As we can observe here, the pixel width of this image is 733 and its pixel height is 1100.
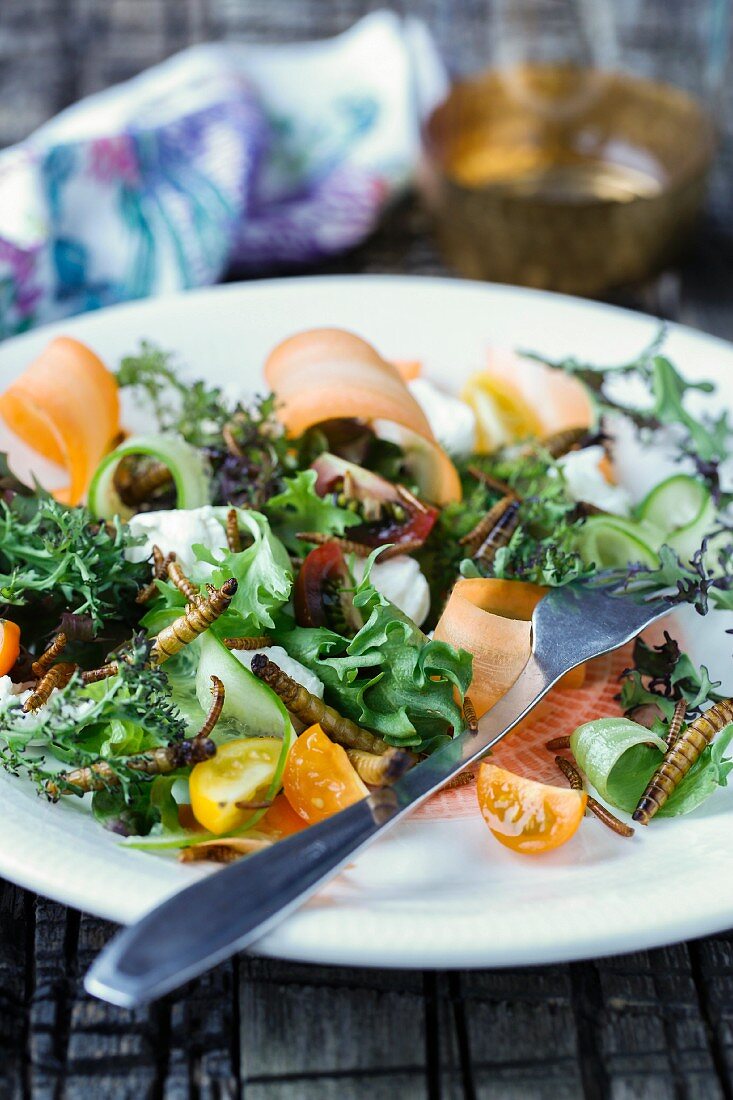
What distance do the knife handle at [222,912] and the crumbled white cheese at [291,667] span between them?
373 mm

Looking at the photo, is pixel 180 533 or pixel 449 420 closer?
pixel 180 533

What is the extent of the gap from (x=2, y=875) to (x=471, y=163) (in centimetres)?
318

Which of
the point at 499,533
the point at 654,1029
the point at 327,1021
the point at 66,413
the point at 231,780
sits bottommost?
the point at 654,1029

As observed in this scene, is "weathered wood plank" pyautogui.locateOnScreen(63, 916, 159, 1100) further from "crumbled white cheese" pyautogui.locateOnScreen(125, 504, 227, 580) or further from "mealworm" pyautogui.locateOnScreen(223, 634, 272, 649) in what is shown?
"crumbled white cheese" pyautogui.locateOnScreen(125, 504, 227, 580)

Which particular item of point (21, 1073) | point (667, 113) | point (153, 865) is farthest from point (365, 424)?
point (667, 113)

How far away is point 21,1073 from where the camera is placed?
173 centimetres

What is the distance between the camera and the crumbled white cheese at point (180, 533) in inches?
88.7

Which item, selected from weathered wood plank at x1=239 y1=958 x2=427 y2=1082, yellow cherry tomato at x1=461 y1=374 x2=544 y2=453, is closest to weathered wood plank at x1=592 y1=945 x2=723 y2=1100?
weathered wood plank at x1=239 y1=958 x2=427 y2=1082

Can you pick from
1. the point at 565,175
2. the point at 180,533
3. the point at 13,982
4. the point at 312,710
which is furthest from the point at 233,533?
the point at 565,175

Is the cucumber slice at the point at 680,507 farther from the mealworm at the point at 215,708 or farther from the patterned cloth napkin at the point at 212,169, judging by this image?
the patterned cloth napkin at the point at 212,169

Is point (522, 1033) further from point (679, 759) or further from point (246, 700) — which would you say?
point (246, 700)

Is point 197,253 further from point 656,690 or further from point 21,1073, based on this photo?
point 21,1073

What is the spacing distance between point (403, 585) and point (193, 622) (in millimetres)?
464

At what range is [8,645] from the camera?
2098mm
